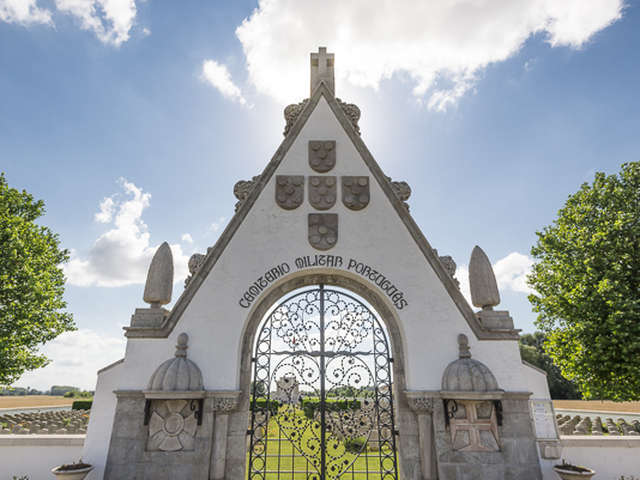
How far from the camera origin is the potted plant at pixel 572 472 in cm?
671

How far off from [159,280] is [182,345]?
65.0 inches

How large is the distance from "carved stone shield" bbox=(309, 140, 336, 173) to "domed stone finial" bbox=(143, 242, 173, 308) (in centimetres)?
437

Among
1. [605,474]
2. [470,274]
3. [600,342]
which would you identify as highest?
[470,274]

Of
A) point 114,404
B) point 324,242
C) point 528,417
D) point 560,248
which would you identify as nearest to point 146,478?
point 114,404

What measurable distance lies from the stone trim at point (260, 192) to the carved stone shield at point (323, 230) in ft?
5.17

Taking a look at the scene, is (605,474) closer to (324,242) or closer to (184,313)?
(324,242)

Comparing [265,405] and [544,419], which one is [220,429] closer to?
[265,405]

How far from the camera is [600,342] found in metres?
10.9

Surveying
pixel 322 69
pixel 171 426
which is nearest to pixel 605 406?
pixel 322 69

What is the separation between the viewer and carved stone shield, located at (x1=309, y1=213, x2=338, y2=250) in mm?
8695

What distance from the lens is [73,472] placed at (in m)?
6.66

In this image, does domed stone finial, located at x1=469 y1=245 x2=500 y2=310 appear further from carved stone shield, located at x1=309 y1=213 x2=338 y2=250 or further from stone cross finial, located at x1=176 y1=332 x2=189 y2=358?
stone cross finial, located at x1=176 y1=332 x2=189 y2=358

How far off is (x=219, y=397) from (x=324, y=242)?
4102 mm

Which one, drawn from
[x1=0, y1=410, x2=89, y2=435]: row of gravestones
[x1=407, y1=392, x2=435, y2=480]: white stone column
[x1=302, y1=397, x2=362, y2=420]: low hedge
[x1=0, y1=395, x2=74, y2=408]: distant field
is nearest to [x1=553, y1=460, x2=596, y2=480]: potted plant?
[x1=407, y1=392, x2=435, y2=480]: white stone column
